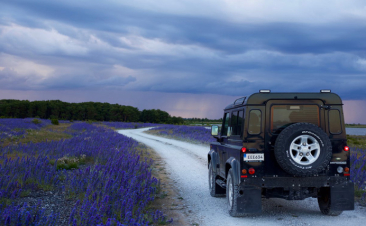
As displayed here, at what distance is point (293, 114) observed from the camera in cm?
633

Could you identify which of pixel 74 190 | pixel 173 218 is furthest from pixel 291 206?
pixel 74 190

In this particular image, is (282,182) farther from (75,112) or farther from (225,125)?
(75,112)

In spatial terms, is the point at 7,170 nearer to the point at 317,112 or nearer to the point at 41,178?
the point at 41,178

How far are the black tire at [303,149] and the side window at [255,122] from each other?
513 mm

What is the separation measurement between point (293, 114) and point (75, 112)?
104m

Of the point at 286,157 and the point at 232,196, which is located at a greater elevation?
the point at 286,157

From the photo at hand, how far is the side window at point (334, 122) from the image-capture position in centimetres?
636

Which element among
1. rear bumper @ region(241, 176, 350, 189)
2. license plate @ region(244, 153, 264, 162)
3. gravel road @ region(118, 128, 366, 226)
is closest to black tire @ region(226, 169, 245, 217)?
gravel road @ region(118, 128, 366, 226)

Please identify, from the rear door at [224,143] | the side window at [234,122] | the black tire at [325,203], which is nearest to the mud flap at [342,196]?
the black tire at [325,203]

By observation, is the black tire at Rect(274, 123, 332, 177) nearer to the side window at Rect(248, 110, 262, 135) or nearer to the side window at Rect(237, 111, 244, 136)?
the side window at Rect(248, 110, 262, 135)

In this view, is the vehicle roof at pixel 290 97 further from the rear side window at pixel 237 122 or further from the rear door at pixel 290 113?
the rear side window at pixel 237 122

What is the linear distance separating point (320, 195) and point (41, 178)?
6844 millimetres

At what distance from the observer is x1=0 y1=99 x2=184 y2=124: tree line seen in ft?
319

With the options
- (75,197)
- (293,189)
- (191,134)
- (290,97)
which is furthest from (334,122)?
(191,134)
